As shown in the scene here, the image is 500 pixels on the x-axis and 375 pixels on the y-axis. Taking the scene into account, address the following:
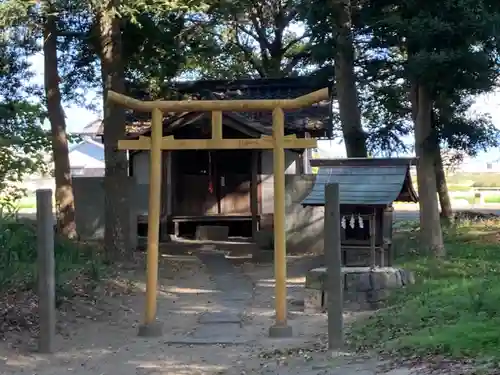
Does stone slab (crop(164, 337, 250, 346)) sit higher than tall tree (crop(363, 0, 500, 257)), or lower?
lower

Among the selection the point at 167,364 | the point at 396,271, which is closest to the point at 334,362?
the point at 167,364

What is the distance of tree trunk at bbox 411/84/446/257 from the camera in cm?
1537

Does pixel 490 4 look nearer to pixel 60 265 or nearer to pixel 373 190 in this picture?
pixel 373 190

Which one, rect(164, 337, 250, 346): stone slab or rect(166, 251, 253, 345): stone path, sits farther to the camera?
rect(166, 251, 253, 345): stone path

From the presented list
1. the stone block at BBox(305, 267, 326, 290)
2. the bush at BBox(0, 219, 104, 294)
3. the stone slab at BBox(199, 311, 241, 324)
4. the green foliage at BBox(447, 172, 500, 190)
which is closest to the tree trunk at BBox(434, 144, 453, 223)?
the bush at BBox(0, 219, 104, 294)

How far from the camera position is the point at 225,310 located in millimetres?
11211

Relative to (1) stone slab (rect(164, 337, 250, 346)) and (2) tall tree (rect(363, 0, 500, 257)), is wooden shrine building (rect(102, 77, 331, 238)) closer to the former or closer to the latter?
(2) tall tree (rect(363, 0, 500, 257))

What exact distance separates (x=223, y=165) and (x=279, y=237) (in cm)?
1338

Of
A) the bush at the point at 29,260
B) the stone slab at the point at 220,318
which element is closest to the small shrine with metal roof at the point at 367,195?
the stone slab at the point at 220,318

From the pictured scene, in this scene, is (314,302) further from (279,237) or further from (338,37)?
(338,37)

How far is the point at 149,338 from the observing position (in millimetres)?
9242

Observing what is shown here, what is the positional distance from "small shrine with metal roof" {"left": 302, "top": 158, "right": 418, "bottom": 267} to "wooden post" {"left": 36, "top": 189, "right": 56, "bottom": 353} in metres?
4.99

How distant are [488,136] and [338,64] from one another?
151 inches

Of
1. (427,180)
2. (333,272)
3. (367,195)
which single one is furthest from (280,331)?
(427,180)
